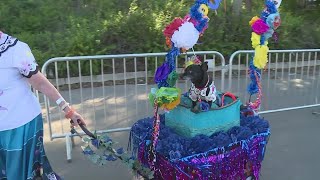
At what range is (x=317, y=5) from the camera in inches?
508

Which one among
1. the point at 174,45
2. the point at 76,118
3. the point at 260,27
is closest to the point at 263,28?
the point at 260,27

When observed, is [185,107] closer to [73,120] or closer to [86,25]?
[73,120]

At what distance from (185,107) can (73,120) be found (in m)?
0.94

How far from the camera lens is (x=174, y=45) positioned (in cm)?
292

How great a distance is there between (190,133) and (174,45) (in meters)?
0.72

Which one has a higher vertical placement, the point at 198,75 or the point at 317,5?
the point at 317,5

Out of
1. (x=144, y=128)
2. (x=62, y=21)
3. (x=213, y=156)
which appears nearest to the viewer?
(x=213, y=156)

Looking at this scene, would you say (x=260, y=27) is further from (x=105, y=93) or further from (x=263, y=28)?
(x=105, y=93)

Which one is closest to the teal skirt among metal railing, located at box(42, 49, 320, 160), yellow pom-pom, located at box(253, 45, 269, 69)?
metal railing, located at box(42, 49, 320, 160)

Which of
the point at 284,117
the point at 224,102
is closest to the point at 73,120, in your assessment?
the point at 224,102

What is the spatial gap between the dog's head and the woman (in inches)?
35.8

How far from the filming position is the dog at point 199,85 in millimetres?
2949

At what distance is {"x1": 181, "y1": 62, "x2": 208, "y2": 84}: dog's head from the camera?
294 cm

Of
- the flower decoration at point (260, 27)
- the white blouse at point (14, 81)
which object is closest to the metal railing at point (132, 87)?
the flower decoration at point (260, 27)
